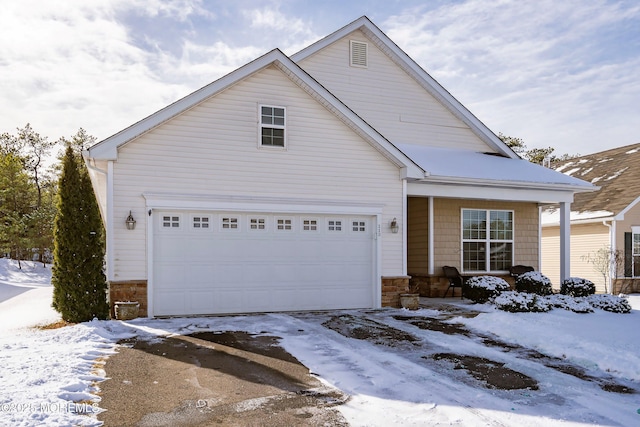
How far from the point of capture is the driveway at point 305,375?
4.82 m

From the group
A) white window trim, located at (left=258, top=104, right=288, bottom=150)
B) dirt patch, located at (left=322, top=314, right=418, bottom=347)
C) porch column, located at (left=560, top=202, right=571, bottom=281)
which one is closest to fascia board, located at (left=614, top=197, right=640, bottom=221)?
porch column, located at (left=560, top=202, right=571, bottom=281)

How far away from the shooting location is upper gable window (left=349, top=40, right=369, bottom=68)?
15039 mm

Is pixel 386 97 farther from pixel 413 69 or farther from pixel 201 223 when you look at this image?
pixel 201 223

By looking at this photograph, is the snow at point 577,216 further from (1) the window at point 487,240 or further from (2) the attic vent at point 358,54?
(2) the attic vent at point 358,54

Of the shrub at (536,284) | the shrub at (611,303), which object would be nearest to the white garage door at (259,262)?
the shrub at (536,284)

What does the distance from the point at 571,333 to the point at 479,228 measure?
6.95 metres

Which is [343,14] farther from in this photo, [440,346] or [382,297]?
[440,346]

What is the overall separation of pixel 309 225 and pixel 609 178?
598 inches

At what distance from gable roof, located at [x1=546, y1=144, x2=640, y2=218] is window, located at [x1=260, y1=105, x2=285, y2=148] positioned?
12.9 metres

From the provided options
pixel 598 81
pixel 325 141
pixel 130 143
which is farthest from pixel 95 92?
pixel 598 81

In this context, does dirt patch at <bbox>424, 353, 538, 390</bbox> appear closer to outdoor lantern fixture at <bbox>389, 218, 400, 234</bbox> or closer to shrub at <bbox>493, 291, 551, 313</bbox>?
shrub at <bbox>493, 291, 551, 313</bbox>

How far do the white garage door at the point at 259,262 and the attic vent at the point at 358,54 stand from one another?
18.3 feet

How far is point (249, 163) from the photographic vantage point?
10.8 meters

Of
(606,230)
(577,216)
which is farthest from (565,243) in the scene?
(577,216)
